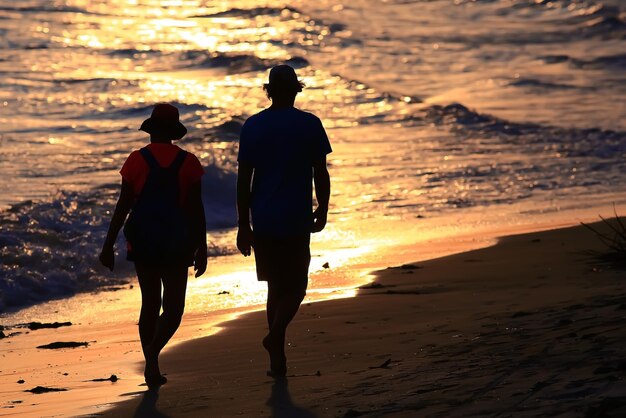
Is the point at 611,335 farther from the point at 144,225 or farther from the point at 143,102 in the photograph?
the point at 143,102

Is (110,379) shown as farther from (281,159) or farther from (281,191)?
(281,159)

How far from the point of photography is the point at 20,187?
48.8 ft

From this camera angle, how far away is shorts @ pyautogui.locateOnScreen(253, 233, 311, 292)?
6.37 metres

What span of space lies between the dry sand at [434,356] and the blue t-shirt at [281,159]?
77cm

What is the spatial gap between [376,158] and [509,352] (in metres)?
12.4

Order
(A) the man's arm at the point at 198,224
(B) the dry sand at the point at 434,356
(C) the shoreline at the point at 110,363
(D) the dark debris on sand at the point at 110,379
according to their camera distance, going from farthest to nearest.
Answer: (D) the dark debris on sand at the point at 110,379 < (A) the man's arm at the point at 198,224 < (C) the shoreline at the point at 110,363 < (B) the dry sand at the point at 434,356

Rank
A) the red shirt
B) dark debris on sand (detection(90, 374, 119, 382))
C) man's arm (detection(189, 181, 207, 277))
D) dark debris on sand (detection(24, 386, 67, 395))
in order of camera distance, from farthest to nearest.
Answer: dark debris on sand (detection(90, 374, 119, 382))
dark debris on sand (detection(24, 386, 67, 395))
man's arm (detection(189, 181, 207, 277))
the red shirt

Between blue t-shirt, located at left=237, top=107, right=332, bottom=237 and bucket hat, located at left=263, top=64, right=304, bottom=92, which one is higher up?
bucket hat, located at left=263, top=64, right=304, bottom=92

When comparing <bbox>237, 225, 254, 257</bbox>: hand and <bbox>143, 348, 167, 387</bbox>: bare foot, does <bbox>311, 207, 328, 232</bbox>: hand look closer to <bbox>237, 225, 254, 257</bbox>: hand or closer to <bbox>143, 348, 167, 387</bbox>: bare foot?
<bbox>237, 225, 254, 257</bbox>: hand

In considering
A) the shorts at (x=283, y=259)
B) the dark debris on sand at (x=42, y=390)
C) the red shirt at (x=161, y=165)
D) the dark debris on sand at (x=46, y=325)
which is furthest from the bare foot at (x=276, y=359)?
the dark debris on sand at (x=46, y=325)

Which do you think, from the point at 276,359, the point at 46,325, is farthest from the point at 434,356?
the point at 46,325

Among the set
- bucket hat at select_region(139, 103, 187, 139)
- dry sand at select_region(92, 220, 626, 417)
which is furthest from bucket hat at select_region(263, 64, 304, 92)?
dry sand at select_region(92, 220, 626, 417)

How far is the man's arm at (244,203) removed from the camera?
6328mm

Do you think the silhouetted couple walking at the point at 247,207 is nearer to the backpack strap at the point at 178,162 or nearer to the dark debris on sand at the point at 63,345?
the backpack strap at the point at 178,162
